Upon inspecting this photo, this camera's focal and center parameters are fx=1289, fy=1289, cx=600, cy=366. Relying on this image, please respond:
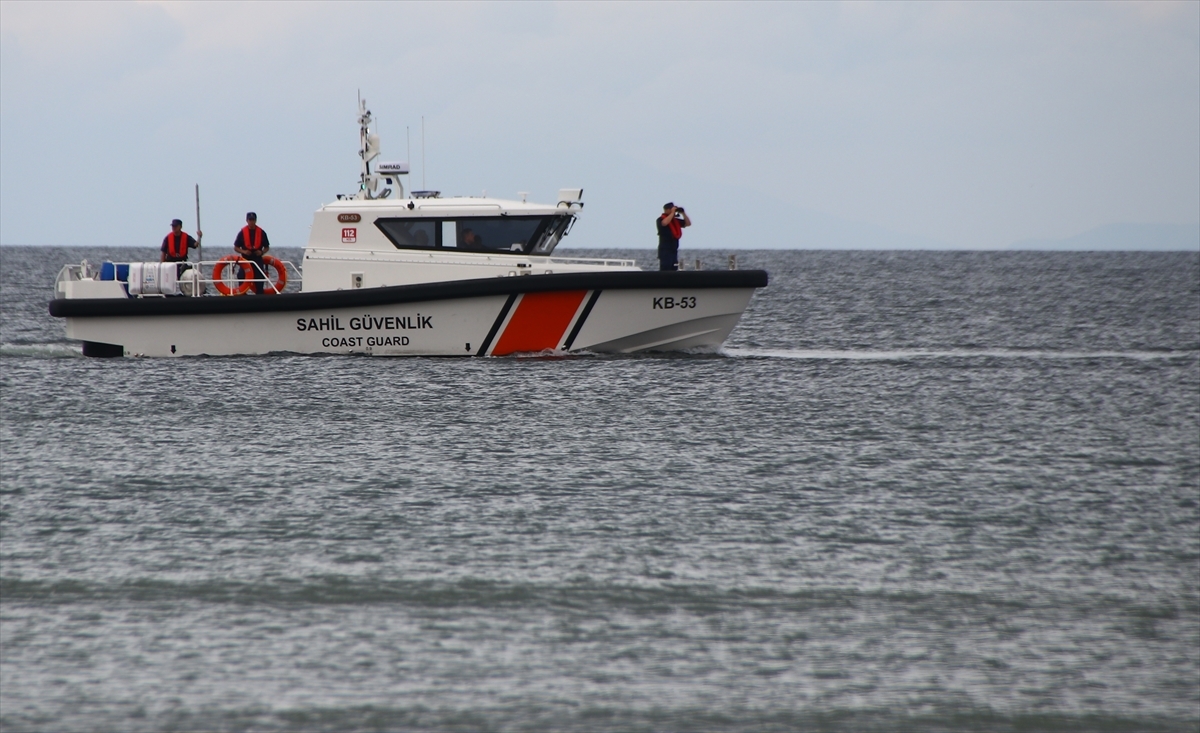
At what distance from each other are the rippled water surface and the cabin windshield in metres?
1.30

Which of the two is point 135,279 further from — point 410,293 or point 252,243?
point 410,293

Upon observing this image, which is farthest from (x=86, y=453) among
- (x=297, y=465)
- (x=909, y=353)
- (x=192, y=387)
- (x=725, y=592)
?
(x=909, y=353)

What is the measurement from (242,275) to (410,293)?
2373mm

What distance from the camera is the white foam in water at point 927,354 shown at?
17.5m

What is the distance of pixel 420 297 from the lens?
45.2 feet

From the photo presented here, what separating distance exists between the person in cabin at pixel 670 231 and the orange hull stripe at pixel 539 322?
125cm

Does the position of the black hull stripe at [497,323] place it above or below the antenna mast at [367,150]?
below

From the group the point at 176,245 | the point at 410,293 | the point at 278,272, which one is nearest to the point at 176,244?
the point at 176,245

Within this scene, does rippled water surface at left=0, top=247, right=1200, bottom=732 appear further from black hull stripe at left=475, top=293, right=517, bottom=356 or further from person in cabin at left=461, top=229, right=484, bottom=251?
→ person in cabin at left=461, top=229, right=484, bottom=251

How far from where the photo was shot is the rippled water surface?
513 cm

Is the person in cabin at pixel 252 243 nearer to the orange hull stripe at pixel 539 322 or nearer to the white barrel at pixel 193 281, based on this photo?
the white barrel at pixel 193 281

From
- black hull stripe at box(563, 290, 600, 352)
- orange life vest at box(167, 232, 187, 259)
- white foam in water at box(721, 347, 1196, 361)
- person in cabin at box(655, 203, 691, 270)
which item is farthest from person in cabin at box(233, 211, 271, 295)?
white foam in water at box(721, 347, 1196, 361)

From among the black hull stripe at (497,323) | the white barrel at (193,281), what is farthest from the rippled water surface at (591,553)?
the white barrel at (193,281)

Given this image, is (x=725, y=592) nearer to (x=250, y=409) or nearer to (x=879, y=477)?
(x=879, y=477)
